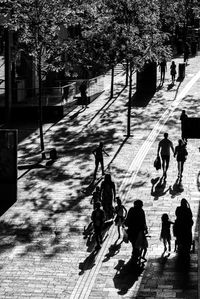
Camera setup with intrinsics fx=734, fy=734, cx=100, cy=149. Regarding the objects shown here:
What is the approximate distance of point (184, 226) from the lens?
16516 millimetres

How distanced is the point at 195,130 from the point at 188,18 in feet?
162

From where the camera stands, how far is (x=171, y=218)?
1981 cm

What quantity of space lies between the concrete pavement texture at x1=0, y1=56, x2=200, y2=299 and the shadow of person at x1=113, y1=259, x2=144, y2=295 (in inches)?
0.9

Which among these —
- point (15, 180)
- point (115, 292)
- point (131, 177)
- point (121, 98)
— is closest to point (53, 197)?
point (15, 180)

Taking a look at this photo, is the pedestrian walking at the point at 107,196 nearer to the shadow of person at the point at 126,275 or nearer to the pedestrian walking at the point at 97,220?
the pedestrian walking at the point at 97,220

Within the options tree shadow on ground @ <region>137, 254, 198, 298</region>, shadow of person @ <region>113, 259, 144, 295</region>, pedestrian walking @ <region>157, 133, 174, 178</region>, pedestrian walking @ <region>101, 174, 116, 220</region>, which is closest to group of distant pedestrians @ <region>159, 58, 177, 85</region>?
pedestrian walking @ <region>157, 133, 174, 178</region>

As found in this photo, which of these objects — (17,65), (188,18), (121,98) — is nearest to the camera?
(121,98)

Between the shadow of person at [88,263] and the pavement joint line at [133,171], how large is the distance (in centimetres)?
10

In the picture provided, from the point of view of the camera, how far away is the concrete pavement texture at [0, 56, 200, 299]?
1562cm

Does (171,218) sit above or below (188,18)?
below

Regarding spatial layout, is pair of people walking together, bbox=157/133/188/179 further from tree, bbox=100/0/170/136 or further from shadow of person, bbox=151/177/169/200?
tree, bbox=100/0/170/136

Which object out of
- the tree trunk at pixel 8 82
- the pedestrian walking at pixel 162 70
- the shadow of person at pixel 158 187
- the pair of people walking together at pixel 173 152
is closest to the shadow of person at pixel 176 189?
the shadow of person at pixel 158 187

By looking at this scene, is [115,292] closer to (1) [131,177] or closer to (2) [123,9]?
(1) [131,177]

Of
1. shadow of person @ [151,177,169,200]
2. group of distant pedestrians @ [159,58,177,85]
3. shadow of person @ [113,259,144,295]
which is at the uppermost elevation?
group of distant pedestrians @ [159,58,177,85]
